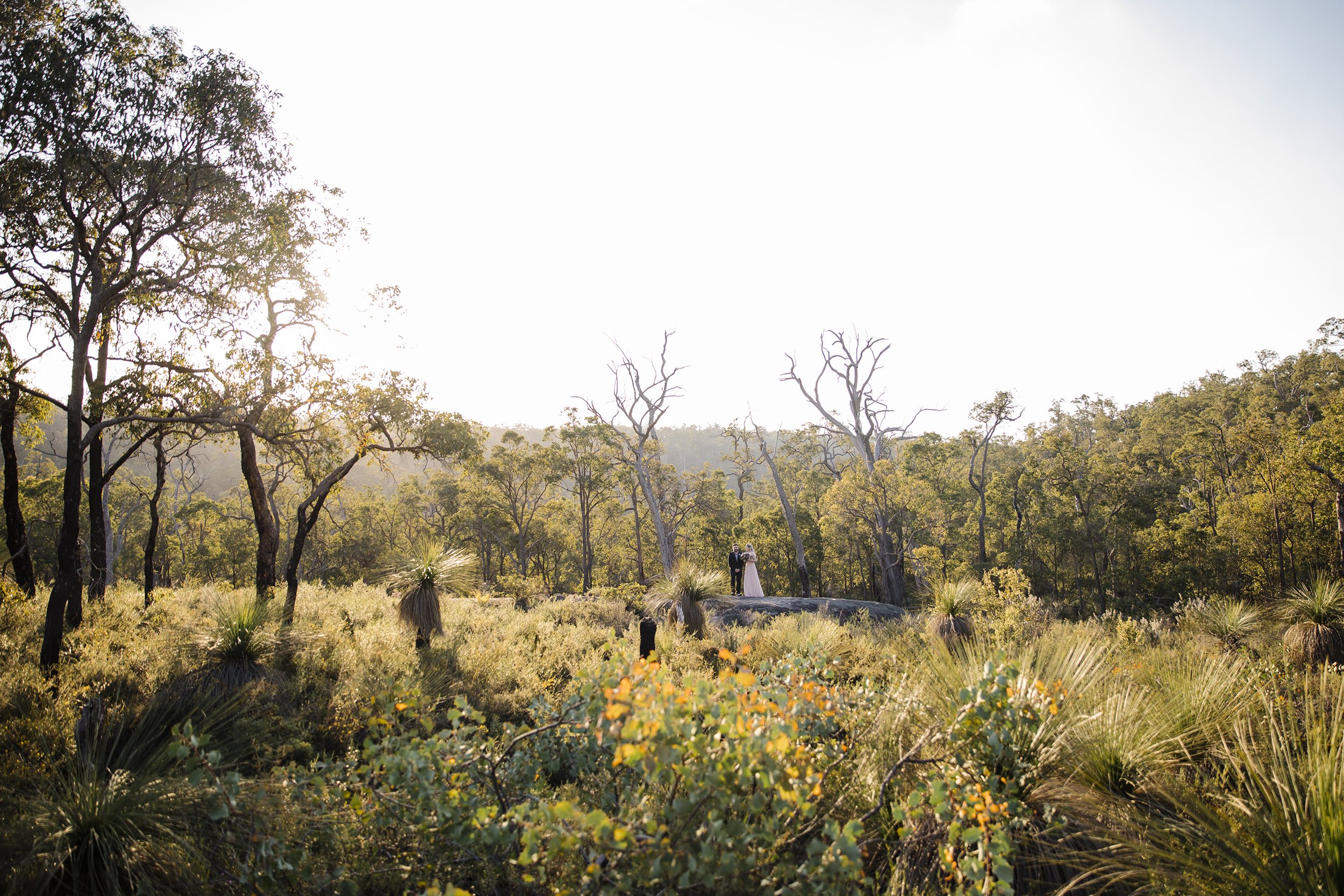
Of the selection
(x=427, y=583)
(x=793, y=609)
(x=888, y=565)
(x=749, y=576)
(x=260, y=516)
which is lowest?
(x=888, y=565)

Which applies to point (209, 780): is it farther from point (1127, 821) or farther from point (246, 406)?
point (246, 406)

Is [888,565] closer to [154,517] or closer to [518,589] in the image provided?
[518,589]

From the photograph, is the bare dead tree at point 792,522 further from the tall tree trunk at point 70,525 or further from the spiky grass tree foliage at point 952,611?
the tall tree trunk at point 70,525

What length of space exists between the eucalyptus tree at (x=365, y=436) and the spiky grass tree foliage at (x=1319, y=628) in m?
13.3

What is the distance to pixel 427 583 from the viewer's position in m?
9.72

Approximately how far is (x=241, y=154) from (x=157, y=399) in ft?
12.9

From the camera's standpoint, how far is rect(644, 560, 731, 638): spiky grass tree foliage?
11.3m

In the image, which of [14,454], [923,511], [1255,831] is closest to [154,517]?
[14,454]

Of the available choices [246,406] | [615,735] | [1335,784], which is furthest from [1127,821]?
[246,406]

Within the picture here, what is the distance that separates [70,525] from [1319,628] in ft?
53.0

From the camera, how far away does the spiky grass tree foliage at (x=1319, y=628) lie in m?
8.38

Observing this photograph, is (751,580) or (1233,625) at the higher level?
(751,580)

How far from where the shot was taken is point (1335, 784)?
2359mm

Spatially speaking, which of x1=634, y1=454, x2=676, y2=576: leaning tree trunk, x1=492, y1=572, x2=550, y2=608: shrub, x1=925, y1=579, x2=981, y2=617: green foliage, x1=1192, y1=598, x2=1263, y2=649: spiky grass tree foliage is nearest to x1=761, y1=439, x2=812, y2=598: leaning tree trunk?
x1=634, y1=454, x2=676, y2=576: leaning tree trunk
